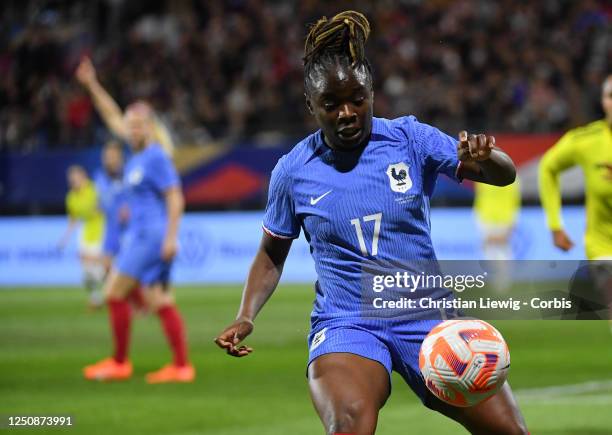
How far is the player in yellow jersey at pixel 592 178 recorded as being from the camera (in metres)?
7.43

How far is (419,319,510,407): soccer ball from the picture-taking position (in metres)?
4.33

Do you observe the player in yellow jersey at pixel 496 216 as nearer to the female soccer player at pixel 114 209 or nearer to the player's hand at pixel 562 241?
the female soccer player at pixel 114 209

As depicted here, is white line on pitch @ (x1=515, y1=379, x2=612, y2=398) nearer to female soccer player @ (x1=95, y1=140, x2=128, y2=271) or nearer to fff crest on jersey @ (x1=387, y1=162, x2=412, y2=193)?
fff crest on jersey @ (x1=387, y1=162, x2=412, y2=193)

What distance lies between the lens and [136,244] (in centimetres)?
1023

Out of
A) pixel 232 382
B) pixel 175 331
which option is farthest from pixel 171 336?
pixel 232 382

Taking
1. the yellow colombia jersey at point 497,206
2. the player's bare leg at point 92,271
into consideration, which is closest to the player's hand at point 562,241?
the yellow colombia jersey at point 497,206

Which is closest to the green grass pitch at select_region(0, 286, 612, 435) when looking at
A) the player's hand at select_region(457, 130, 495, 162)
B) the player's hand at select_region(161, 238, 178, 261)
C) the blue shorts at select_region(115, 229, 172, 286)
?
the blue shorts at select_region(115, 229, 172, 286)

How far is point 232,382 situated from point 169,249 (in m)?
1.33

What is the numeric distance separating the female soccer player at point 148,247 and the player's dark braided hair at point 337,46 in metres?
5.70

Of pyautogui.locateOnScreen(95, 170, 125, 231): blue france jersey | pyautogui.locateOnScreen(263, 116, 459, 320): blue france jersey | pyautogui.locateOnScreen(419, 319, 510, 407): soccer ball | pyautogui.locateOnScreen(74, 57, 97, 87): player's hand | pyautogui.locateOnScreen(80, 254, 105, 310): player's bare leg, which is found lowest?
pyautogui.locateOnScreen(80, 254, 105, 310): player's bare leg

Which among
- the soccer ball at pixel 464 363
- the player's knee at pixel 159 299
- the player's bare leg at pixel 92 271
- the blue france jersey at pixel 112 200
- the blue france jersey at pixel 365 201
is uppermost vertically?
the blue france jersey at pixel 365 201

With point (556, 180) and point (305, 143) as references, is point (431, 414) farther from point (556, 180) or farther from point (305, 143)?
point (305, 143)

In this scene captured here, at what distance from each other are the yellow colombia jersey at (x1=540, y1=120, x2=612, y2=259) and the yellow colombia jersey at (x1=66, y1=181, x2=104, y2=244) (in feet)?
43.9

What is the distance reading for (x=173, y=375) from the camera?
33.6 ft
